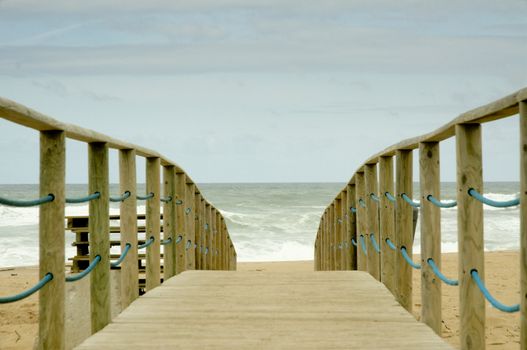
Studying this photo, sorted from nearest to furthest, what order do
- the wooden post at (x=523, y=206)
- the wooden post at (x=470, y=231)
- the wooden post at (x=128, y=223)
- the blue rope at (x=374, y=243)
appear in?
the wooden post at (x=523, y=206)
the wooden post at (x=470, y=231)
the wooden post at (x=128, y=223)
the blue rope at (x=374, y=243)

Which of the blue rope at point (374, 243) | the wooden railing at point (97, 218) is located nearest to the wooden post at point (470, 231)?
the wooden railing at point (97, 218)

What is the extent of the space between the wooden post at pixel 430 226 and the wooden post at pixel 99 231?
181cm

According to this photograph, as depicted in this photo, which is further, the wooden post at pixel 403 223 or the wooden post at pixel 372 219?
the wooden post at pixel 372 219

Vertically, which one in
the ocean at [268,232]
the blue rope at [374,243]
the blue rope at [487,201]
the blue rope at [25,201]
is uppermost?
the blue rope at [25,201]

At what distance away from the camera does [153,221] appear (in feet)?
16.6

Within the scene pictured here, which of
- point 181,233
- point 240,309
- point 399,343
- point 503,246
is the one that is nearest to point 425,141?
point 399,343

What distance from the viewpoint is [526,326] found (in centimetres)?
225

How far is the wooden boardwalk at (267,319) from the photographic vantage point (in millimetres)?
3332

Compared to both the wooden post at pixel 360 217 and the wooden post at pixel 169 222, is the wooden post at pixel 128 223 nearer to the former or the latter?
the wooden post at pixel 169 222

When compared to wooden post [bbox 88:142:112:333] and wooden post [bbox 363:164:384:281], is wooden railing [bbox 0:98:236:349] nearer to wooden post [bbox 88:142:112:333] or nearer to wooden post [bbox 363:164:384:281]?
wooden post [bbox 88:142:112:333]

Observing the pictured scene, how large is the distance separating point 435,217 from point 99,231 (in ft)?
6.34

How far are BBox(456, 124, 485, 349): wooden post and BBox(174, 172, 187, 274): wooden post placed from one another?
3540mm

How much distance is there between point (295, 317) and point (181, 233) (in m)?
2.54

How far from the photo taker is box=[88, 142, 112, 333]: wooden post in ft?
12.1
